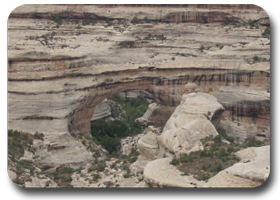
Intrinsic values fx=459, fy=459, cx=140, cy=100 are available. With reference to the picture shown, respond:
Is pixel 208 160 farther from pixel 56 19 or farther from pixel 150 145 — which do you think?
pixel 56 19

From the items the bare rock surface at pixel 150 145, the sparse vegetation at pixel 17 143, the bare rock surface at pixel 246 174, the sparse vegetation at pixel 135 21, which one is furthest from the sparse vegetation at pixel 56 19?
the bare rock surface at pixel 246 174

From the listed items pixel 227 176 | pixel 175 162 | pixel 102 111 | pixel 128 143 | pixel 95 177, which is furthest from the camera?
pixel 102 111

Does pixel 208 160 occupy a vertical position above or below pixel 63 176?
above

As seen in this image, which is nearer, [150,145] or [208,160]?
[208,160]

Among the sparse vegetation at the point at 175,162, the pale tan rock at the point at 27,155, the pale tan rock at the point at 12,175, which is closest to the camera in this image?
the pale tan rock at the point at 12,175

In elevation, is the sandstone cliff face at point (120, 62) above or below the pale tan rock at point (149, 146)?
above

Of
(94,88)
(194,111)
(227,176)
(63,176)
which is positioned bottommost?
(63,176)

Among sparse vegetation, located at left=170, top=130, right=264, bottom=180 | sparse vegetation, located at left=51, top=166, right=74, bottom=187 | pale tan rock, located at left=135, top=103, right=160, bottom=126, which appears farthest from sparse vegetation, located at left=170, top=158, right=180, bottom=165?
pale tan rock, located at left=135, top=103, right=160, bottom=126

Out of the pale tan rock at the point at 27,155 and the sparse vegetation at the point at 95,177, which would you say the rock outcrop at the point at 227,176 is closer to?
the sparse vegetation at the point at 95,177

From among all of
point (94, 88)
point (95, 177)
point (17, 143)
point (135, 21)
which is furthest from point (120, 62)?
point (95, 177)
